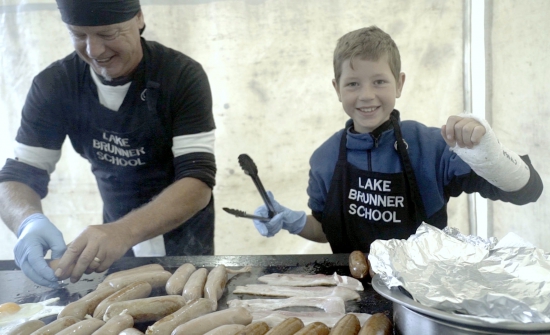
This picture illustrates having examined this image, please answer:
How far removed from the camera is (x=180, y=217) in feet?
8.52

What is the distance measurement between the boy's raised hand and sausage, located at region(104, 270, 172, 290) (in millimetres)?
1372

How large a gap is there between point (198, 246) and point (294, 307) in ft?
4.25

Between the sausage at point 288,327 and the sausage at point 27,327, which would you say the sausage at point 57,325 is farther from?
the sausage at point 288,327

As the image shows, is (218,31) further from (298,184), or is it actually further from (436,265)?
(436,265)

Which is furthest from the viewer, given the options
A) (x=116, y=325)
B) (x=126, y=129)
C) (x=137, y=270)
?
(x=126, y=129)

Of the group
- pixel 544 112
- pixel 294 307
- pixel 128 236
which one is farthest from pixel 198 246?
pixel 544 112

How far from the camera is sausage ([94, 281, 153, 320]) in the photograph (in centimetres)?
182

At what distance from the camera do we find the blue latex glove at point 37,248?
6.97 feet

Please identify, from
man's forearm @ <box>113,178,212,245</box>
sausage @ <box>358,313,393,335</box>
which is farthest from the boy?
sausage @ <box>358,313,393,335</box>

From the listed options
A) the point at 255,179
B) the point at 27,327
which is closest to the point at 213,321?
the point at 27,327

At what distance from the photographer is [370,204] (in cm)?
261

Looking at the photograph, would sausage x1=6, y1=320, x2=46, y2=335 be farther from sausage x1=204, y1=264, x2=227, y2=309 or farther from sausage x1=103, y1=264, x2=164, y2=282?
sausage x1=204, y1=264, x2=227, y2=309

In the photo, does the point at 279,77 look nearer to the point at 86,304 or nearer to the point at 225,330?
the point at 86,304

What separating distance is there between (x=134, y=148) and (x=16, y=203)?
2.27 feet
